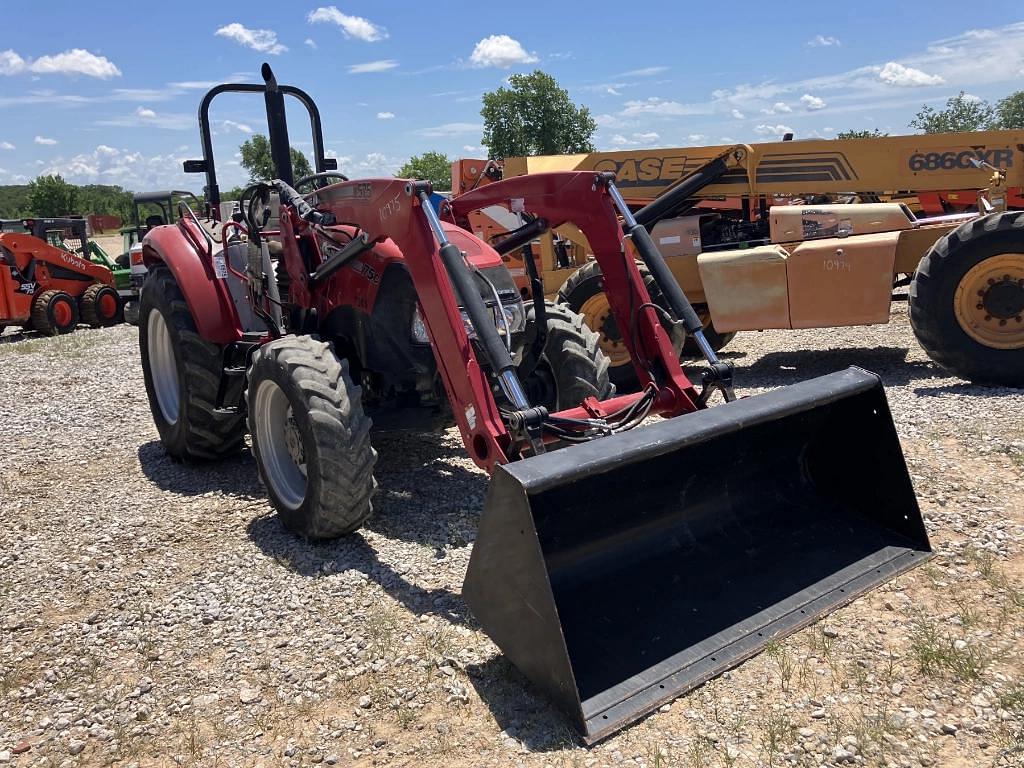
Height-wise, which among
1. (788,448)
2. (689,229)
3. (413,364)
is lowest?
(788,448)

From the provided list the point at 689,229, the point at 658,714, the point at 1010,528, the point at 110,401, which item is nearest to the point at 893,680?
the point at 658,714

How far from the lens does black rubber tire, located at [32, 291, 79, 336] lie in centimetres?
1502

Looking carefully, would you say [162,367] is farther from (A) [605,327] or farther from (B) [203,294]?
(A) [605,327]

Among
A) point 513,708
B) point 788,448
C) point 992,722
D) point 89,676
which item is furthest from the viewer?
point 788,448

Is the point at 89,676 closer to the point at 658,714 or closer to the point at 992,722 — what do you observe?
the point at 658,714

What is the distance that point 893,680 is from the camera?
2943mm

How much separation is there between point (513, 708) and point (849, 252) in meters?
5.68

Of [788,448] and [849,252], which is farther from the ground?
[849,252]

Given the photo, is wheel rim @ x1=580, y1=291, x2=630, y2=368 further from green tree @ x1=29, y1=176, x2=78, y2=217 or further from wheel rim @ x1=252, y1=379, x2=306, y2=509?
green tree @ x1=29, y1=176, x2=78, y2=217

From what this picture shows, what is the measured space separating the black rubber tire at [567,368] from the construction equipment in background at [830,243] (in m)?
1.53

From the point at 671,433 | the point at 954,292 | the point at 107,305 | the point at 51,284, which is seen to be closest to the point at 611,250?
the point at 671,433

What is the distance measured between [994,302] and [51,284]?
1483cm

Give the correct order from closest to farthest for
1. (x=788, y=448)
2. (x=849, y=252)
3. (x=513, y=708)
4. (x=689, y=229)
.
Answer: (x=513, y=708)
(x=788, y=448)
(x=849, y=252)
(x=689, y=229)

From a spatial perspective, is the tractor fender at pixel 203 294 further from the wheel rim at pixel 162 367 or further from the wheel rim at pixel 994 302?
the wheel rim at pixel 994 302
